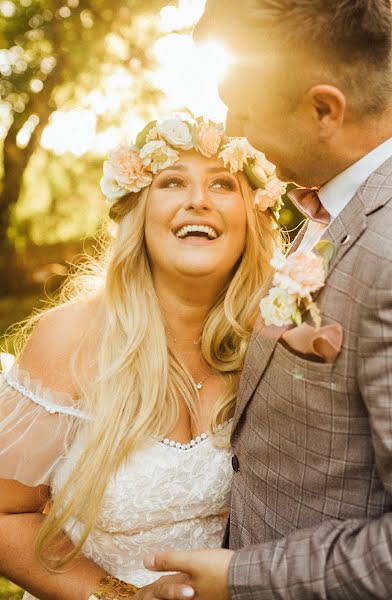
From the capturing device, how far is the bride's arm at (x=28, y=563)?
2.64 m

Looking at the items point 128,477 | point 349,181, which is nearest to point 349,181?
point 349,181

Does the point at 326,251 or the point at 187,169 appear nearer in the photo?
the point at 326,251

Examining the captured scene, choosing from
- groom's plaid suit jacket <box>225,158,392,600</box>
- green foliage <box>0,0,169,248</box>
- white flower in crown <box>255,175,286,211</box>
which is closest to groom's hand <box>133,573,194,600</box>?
groom's plaid suit jacket <box>225,158,392,600</box>

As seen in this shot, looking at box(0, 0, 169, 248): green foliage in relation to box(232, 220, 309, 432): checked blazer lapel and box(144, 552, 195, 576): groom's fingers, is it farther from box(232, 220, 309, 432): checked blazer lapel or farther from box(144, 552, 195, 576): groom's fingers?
box(144, 552, 195, 576): groom's fingers

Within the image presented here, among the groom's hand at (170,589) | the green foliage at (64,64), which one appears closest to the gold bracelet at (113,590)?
the groom's hand at (170,589)

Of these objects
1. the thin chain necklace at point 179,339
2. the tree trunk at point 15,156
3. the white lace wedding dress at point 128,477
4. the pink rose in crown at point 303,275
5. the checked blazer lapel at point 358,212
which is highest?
the checked blazer lapel at point 358,212

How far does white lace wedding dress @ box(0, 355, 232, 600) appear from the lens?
2605 millimetres

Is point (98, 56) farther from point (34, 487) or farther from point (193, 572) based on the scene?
point (193, 572)

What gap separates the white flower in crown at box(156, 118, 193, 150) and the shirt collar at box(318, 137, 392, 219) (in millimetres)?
923

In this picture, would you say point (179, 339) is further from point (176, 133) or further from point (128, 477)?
point (176, 133)

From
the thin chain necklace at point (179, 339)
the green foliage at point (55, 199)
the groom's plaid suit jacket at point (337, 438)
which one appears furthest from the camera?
the green foliage at point (55, 199)

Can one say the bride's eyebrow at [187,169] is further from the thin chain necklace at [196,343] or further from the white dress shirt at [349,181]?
the white dress shirt at [349,181]

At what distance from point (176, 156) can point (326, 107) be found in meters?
1.11

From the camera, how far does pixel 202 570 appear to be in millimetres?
1872
